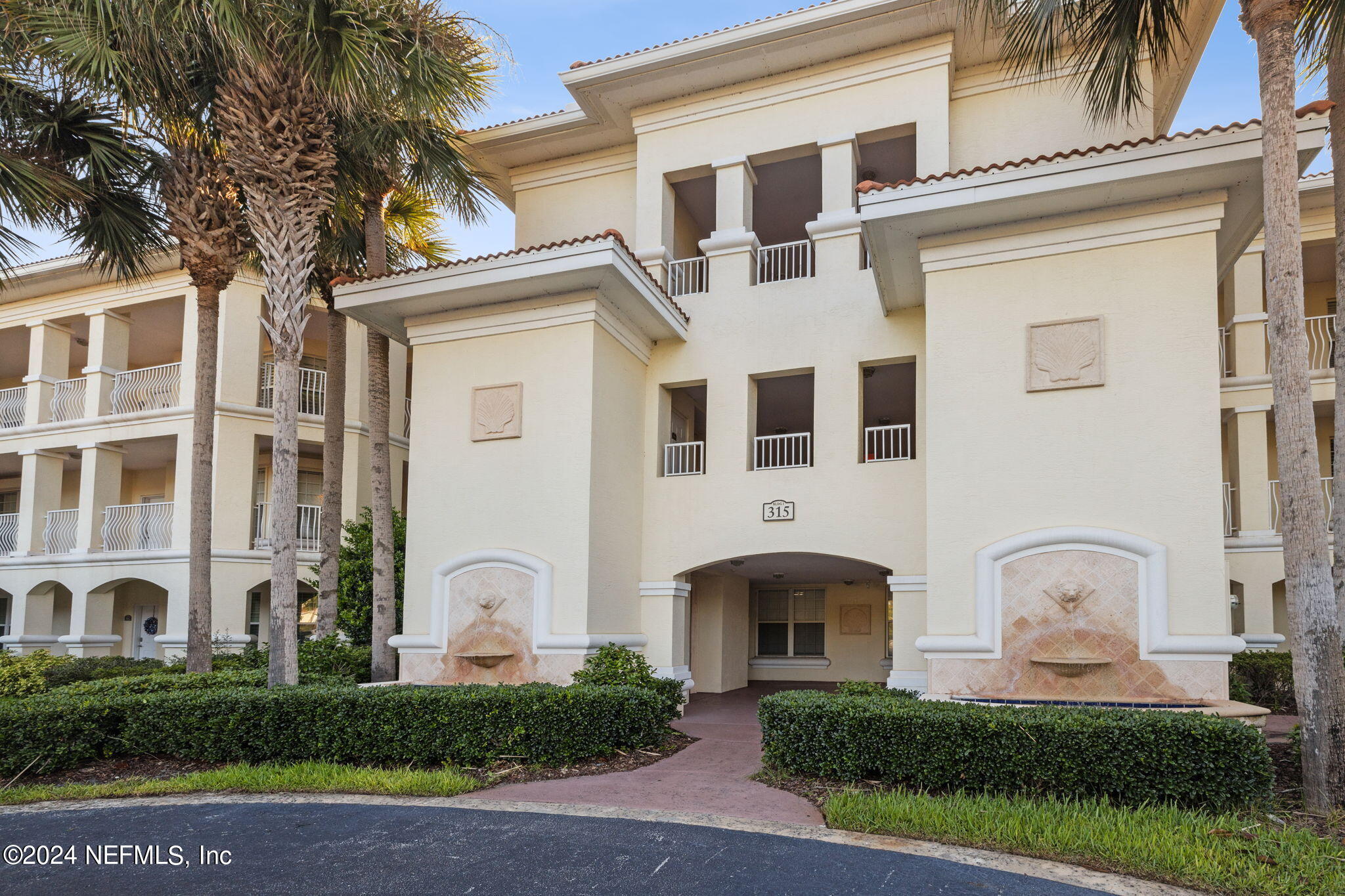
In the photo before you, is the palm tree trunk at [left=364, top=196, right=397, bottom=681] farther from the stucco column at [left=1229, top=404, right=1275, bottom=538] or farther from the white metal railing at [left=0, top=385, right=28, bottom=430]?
the stucco column at [left=1229, top=404, right=1275, bottom=538]

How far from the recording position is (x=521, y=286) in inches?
523

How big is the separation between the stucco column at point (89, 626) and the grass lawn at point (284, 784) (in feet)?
A: 41.6

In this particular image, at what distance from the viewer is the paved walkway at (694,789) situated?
8.14 m

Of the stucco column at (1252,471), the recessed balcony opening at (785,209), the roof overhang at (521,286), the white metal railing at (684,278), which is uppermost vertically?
the recessed balcony opening at (785,209)

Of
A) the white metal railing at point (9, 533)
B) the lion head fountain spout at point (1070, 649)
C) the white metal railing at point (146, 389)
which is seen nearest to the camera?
the lion head fountain spout at point (1070, 649)

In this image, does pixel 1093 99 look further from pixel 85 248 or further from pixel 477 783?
pixel 85 248

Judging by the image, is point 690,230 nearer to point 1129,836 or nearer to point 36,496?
point 1129,836

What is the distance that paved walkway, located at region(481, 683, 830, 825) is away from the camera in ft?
26.7

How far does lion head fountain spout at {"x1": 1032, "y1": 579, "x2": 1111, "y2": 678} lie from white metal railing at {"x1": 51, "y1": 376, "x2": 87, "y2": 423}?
21.9 metres

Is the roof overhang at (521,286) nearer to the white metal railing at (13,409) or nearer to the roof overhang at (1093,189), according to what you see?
the roof overhang at (1093,189)

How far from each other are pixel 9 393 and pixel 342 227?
554 inches

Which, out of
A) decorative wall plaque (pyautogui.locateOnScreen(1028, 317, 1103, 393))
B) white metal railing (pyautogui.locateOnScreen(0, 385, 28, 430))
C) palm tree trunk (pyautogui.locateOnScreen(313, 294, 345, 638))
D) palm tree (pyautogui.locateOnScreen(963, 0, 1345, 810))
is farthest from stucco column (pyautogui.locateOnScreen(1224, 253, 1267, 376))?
white metal railing (pyautogui.locateOnScreen(0, 385, 28, 430))

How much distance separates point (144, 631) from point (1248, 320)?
2497 cm

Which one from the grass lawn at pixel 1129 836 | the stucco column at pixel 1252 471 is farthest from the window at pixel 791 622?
the grass lawn at pixel 1129 836
